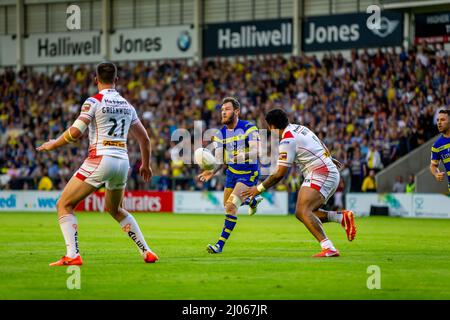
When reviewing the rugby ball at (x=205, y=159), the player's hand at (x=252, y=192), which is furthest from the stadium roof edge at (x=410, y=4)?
the player's hand at (x=252, y=192)

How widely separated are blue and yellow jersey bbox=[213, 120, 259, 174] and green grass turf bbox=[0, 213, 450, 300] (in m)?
1.62

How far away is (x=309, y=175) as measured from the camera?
52.5 feet

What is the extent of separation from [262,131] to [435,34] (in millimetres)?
10799

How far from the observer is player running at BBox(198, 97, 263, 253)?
685 inches

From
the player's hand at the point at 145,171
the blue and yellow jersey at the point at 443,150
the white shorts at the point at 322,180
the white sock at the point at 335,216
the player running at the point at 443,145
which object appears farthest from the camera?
the blue and yellow jersey at the point at 443,150

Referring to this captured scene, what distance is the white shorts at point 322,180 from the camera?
15.9 meters

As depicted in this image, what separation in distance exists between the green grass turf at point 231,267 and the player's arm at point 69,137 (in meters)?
1.83

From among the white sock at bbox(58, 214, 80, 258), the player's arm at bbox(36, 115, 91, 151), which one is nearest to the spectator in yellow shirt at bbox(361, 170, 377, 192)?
the white sock at bbox(58, 214, 80, 258)

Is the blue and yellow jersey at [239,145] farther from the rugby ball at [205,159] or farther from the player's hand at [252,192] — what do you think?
the player's hand at [252,192]

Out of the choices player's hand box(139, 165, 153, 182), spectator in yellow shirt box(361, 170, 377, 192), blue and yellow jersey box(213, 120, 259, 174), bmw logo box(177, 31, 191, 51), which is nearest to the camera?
player's hand box(139, 165, 153, 182)

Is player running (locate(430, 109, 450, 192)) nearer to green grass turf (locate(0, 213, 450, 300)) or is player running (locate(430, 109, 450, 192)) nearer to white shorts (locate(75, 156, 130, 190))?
green grass turf (locate(0, 213, 450, 300))

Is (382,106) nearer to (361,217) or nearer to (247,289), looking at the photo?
(361,217)
